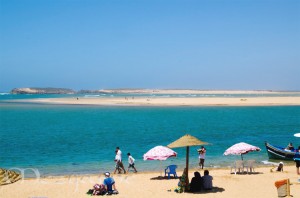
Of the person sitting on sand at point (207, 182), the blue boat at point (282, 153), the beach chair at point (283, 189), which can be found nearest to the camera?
the beach chair at point (283, 189)

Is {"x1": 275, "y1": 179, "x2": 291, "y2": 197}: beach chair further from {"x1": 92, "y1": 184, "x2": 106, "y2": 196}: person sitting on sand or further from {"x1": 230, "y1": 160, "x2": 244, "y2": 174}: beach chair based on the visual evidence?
{"x1": 92, "y1": 184, "x2": 106, "y2": 196}: person sitting on sand

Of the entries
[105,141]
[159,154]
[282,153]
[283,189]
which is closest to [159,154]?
[159,154]

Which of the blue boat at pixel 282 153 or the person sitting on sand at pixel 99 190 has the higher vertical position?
the blue boat at pixel 282 153

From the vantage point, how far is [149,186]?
655 inches

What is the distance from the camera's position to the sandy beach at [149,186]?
49.5ft

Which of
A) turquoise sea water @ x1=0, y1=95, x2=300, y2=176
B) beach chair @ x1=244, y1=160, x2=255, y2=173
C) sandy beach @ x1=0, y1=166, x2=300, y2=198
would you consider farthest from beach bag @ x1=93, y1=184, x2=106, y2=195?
beach chair @ x1=244, y1=160, x2=255, y2=173

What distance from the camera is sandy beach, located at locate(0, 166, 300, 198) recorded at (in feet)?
49.5

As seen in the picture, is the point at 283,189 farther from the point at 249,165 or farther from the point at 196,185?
the point at 249,165

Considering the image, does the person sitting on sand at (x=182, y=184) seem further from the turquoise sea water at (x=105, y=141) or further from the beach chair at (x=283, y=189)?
the turquoise sea water at (x=105, y=141)

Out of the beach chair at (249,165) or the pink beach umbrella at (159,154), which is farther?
the beach chair at (249,165)

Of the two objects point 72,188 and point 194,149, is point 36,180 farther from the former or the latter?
point 194,149

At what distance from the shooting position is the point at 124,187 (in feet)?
54.5

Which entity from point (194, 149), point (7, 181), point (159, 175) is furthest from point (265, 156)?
point (7, 181)

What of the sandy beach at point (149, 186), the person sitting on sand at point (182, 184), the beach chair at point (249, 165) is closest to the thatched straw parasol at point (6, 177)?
the sandy beach at point (149, 186)
